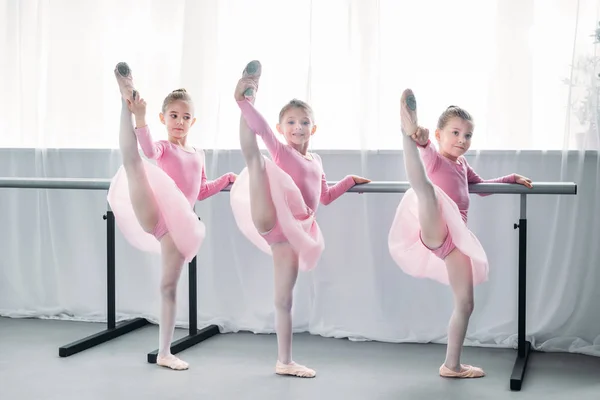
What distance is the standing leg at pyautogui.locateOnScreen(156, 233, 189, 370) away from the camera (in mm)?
3014

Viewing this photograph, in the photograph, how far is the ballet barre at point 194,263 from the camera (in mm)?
2916

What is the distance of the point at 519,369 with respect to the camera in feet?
9.50

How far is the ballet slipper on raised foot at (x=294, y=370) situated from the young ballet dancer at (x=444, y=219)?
482 millimetres

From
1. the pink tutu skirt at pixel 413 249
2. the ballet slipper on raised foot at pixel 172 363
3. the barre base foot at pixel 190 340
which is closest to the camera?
the pink tutu skirt at pixel 413 249

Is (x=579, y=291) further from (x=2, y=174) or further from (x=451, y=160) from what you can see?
(x=2, y=174)

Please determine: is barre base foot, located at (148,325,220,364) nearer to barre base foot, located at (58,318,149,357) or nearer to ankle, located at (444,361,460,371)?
barre base foot, located at (58,318,149,357)

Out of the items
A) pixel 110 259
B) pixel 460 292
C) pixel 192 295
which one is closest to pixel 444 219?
pixel 460 292

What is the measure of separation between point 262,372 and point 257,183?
2.38ft

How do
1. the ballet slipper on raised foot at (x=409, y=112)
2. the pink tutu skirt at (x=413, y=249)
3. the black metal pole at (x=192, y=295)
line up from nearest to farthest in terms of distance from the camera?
the ballet slipper on raised foot at (x=409, y=112) < the pink tutu skirt at (x=413, y=249) < the black metal pole at (x=192, y=295)

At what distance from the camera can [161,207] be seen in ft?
9.78

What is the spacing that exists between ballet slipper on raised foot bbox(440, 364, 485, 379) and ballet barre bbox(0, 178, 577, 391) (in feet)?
0.43

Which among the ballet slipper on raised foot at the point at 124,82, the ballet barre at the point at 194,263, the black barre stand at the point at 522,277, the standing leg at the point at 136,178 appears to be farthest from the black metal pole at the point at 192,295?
the black barre stand at the point at 522,277

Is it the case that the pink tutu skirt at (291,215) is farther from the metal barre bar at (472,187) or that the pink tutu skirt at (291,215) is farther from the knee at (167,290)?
the knee at (167,290)

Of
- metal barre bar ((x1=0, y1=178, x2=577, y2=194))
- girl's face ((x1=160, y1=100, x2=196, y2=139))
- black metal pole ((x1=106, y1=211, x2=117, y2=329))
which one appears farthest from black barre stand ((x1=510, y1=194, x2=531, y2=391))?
black metal pole ((x1=106, y1=211, x2=117, y2=329))
